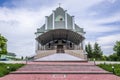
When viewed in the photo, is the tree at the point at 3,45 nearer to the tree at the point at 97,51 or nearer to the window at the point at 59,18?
the window at the point at 59,18

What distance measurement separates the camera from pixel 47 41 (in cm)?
4872

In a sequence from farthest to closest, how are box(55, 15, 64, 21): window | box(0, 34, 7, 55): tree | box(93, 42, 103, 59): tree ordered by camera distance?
box(93, 42, 103, 59): tree, box(55, 15, 64, 21): window, box(0, 34, 7, 55): tree

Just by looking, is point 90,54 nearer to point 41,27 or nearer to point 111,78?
point 41,27

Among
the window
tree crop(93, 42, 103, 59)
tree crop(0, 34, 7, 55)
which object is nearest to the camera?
tree crop(0, 34, 7, 55)

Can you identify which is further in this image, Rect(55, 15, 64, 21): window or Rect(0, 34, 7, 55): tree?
Rect(55, 15, 64, 21): window

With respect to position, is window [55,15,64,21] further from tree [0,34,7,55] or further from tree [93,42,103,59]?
tree [0,34,7,55]

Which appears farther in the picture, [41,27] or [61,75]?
[41,27]

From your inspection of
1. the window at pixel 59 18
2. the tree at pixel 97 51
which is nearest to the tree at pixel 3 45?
the window at pixel 59 18

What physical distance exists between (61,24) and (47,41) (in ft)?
18.7

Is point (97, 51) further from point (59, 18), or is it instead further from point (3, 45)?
point (3, 45)

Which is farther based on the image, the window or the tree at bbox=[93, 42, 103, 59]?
the tree at bbox=[93, 42, 103, 59]

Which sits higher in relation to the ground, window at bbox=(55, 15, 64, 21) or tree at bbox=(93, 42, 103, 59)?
window at bbox=(55, 15, 64, 21)

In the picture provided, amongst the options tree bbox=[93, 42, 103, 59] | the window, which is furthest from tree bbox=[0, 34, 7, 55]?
tree bbox=[93, 42, 103, 59]

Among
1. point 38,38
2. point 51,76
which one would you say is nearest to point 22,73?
point 51,76
